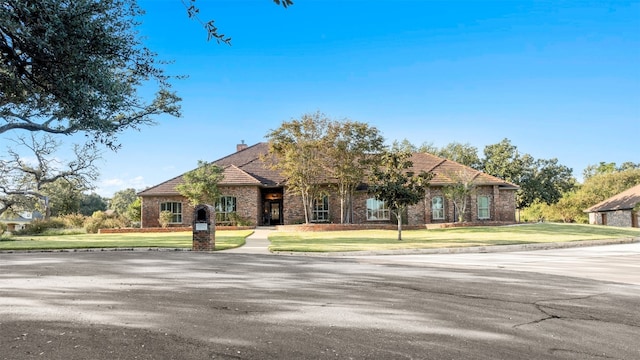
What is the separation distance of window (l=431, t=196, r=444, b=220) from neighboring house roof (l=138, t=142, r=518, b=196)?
1.49 m

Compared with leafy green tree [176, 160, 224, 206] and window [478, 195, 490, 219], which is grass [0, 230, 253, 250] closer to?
leafy green tree [176, 160, 224, 206]

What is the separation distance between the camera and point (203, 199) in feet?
103

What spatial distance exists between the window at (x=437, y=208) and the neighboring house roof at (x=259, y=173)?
1.49 metres

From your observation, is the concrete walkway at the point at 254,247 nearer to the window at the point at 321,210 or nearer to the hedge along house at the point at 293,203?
the hedge along house at the point at 293,203

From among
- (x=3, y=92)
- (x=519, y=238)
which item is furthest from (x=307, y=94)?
(x=3, y=92)

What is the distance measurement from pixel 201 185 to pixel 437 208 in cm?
1811

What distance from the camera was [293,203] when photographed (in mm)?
34969

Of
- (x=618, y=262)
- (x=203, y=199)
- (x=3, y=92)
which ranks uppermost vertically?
(x=3, y=92)

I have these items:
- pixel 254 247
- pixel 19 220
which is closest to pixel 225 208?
pixel 254 247

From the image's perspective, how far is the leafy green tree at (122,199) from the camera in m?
82.8

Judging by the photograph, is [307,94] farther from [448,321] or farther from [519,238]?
[448,321]

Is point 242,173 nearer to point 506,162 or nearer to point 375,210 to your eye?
point 375,210

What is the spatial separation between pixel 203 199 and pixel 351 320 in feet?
88.8

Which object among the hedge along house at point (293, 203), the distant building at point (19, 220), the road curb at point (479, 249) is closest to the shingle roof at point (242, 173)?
the hedge along house at point (293, 203)
